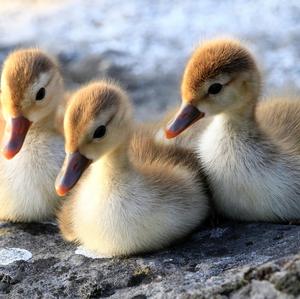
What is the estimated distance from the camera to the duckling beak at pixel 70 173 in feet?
9.61

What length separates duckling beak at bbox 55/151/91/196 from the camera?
2928mm

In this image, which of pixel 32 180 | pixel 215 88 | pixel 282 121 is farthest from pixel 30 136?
pixel 282 121

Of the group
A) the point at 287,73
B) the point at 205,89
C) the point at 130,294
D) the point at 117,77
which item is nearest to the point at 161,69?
the point at 117,77

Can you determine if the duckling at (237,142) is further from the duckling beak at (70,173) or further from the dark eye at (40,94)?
the dark eye at (40,94)

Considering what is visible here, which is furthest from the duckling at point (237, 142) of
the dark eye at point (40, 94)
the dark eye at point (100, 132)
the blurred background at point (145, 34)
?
the blurred background at point (145, 34)

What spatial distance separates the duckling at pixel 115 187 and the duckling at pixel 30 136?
0.26m

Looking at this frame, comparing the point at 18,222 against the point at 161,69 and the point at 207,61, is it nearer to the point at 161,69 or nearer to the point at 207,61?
the point at 207,61

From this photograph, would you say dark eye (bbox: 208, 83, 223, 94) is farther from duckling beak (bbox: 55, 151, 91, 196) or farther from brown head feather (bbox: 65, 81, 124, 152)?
duckling beak (bbox: 55, 151, 91, 196)

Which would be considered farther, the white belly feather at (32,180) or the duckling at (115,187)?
the white belly feather at (32,180)

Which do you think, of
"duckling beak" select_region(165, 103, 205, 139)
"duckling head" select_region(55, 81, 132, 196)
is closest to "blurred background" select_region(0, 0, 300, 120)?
"duckling beak" select_region(165, 103, 205, 139)

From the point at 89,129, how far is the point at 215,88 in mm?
Result: 472

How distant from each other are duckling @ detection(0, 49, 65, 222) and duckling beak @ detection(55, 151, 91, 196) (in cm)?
35

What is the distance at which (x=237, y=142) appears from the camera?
10.6 ft

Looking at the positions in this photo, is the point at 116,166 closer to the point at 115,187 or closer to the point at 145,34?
the point at 115,187
